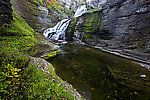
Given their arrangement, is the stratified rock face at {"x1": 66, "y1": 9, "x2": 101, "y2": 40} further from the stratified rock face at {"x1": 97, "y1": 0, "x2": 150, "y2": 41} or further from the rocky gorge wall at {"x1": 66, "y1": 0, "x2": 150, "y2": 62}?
the stratified rock face at {"x1": 97, "y1": 0, "x2": 150, "y2": 41}

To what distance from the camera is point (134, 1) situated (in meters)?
9.53

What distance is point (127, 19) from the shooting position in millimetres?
10219

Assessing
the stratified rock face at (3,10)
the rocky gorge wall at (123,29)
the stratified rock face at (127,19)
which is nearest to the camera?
the stratified rock face at (3,10)

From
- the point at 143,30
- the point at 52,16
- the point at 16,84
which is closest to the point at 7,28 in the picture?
the point at 16,84

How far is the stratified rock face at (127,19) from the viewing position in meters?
8.27

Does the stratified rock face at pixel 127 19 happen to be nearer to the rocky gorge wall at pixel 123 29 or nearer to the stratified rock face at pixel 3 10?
the rocky gorge wall at pixel 123 29

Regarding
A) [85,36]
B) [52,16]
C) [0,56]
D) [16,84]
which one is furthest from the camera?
[52,16]

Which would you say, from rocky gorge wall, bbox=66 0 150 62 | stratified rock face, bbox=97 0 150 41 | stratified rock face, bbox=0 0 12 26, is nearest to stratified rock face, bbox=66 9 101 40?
rocky gorge wall, bbox=66 0 150 62

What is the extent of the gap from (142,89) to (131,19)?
1031cm

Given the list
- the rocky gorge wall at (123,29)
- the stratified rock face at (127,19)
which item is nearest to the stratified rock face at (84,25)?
the rocky gorge wall at (123,29)

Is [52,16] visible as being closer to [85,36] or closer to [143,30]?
[85,36]

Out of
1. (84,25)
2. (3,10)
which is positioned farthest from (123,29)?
(3,10)

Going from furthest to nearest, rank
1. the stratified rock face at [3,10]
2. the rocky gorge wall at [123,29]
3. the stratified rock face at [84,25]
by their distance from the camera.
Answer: the stratified rock face at [84,25], the rocky gorge wall at [123,29], the stratified rock face at [3,10]

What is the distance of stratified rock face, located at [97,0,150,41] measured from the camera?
27.1 ft
